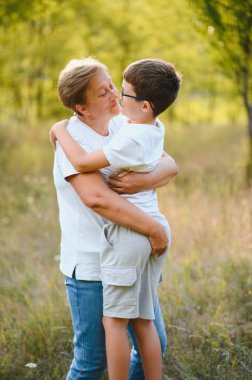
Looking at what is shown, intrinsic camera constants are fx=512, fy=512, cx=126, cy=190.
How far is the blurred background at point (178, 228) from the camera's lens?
131 inches

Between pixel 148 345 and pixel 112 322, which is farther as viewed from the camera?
pixel 148 345

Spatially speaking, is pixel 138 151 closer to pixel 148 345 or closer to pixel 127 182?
pixel 127 182

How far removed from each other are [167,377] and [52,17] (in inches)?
497

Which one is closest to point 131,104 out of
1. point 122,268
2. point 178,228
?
point 122,268

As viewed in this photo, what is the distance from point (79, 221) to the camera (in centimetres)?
233

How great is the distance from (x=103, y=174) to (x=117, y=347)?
79cm

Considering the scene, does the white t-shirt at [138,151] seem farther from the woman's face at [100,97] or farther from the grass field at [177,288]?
the grass field at [177,288]

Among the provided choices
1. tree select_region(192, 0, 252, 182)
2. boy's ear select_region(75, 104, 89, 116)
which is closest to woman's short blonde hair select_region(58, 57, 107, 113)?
boy's ear select_region(75, 104, 89, 116)

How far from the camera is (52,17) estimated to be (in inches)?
553

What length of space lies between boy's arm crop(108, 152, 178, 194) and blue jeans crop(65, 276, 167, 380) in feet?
1.46

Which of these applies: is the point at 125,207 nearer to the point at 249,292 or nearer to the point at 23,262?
the point at 249,292

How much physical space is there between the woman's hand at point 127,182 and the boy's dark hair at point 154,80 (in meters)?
0.31

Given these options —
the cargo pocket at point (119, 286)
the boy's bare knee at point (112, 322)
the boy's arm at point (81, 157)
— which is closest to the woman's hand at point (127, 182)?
the boy's arm at point (81, 157)

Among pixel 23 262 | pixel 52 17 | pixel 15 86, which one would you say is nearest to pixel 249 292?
pixel 23 262
